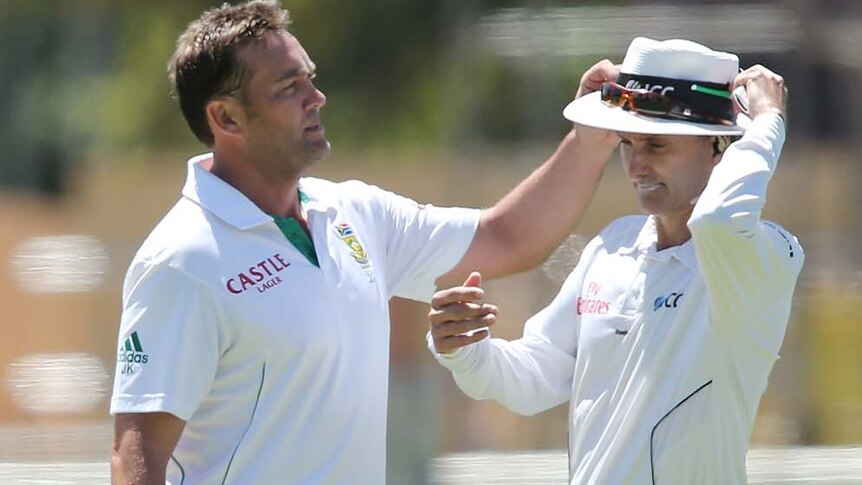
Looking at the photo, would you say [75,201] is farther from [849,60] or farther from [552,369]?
[552,369]

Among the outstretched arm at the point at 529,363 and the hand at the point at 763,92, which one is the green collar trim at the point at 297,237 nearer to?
the outstretched arm at the point at 529,363

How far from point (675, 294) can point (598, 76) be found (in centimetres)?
60

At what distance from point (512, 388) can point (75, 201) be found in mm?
4513

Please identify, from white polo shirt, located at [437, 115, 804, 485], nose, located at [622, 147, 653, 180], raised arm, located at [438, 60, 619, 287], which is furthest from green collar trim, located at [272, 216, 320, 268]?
nose, located at [622, 147, 653, 180]

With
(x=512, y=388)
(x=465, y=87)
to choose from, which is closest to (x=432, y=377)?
(x=465, y=87)

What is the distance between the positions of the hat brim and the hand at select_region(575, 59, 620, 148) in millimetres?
119

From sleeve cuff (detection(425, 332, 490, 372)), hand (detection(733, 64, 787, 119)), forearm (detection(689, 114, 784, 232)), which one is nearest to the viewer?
forearm (detection(689, 114, 784, 232))

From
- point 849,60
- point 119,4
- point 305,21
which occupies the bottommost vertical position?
point 305,21

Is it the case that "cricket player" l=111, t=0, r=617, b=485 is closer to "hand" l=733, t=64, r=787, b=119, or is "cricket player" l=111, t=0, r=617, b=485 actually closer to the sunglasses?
the sunglasses

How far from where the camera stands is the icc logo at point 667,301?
10.5 ft

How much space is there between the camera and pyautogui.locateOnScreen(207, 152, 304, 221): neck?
138 inches

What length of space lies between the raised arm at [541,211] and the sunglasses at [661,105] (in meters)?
0.42

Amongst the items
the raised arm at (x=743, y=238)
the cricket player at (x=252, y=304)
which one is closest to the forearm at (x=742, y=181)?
the raised arm at (x=743, y=238)

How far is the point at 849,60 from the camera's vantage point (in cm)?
527
